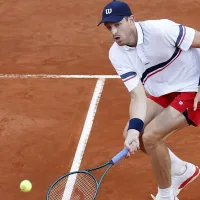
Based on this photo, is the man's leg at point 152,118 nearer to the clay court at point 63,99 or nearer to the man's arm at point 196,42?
the clay court at point 63,99

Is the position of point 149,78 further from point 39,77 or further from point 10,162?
point 39,77

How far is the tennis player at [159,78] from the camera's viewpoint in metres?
5.73

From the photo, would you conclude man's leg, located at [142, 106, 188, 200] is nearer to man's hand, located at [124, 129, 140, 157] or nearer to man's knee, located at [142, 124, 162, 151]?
man's knee, located at [142, 124, 162, 151]

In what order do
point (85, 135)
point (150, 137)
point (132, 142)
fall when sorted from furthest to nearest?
1. point (85, 135)
2. point (150, 137)
3. point (132, 142)

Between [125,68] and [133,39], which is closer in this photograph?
[133,39]

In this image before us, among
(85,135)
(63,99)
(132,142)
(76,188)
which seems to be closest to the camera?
(132,142)

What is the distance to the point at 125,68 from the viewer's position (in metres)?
5.94

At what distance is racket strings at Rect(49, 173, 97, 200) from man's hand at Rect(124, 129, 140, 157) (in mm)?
641

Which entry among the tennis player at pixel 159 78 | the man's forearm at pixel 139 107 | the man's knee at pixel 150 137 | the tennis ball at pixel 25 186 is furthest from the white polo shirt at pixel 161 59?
the tennis ball at pixel 25 186

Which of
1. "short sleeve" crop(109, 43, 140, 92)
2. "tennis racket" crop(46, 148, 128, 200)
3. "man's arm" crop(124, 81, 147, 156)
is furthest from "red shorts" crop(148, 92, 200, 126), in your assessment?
"tennis racket" crop(46, 148, 128, 200)

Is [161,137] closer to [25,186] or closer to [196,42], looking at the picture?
Answer: [196,42]

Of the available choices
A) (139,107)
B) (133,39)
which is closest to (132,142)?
(139,107)

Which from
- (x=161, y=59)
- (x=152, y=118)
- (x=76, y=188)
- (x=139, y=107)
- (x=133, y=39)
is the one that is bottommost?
(x=76, y=188)

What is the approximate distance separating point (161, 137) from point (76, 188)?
110 cm
